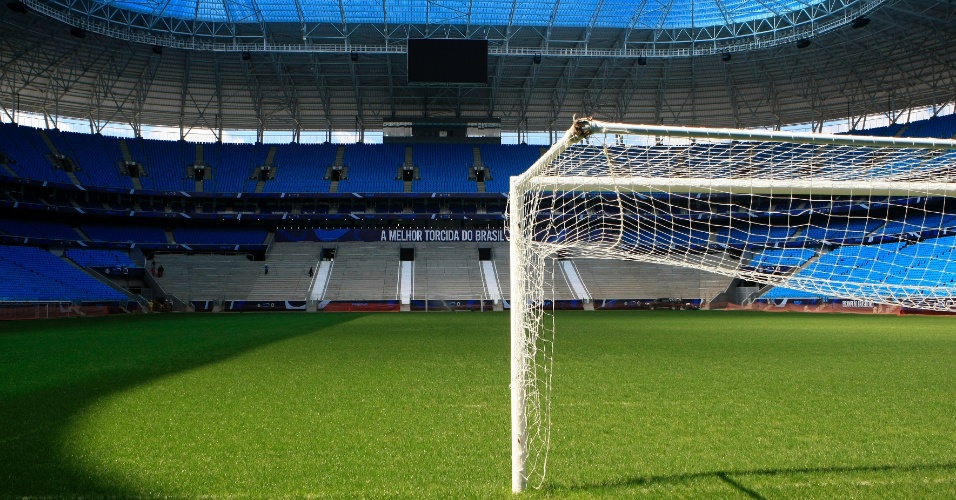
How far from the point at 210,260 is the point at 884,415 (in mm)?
43271

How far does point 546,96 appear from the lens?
143ft

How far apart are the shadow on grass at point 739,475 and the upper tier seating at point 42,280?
33.2m

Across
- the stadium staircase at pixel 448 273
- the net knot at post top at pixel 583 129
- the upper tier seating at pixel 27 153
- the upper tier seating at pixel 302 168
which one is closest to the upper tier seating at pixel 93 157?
the upper tier seating at pixel 27 153

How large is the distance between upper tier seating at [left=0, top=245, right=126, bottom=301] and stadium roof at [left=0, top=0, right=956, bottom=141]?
10.0 metres

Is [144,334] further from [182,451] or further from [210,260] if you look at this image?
[210,260]

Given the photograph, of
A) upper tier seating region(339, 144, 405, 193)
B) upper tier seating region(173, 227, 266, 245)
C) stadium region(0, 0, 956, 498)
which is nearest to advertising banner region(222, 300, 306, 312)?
stadium region(0, 0, 956, 498)

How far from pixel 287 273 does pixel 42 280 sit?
548 inches

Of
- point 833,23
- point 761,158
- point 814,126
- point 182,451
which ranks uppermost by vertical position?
point 833,23

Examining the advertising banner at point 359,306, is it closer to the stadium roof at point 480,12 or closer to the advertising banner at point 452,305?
the advertising banner at point 452,305

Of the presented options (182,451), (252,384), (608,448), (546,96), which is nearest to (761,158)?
(608,448)

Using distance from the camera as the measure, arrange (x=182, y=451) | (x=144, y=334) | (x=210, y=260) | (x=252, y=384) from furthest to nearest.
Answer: (x=210, y=260) → (x=144, y=334) → (x=252, y=384) → (x=182, y=451)

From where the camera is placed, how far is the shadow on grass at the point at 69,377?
4.58 meters

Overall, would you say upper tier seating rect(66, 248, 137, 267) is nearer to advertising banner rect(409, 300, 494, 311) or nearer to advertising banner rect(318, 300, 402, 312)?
advertising banner rect(318, 300, 402, 312)

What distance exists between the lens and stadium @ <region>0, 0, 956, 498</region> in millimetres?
5012
